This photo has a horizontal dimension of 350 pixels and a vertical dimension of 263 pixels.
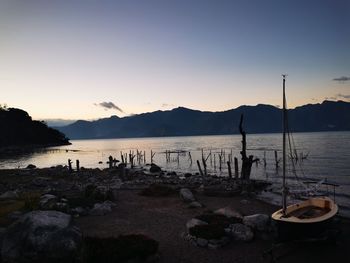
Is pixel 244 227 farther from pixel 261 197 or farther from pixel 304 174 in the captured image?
pixel 304 174

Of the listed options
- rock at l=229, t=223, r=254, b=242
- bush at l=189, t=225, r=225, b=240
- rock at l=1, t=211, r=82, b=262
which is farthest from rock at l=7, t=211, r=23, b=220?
rock at l=229, t=223, r=254, b=242

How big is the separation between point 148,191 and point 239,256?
15.1 meters

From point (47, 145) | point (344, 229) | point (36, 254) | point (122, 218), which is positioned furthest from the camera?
point (47, 145)

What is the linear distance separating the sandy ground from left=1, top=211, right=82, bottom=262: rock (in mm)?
4029

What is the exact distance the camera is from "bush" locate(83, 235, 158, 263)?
39.9 feet

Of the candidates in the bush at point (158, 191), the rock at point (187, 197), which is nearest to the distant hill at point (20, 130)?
the bush at point (158, 191)

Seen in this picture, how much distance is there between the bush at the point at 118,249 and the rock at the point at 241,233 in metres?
4.36

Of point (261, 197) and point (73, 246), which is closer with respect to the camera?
point (73, 246)

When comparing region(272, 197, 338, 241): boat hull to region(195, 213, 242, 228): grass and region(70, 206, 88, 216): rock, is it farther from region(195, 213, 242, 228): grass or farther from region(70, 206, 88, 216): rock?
region(70, 206, 88, 216): rock

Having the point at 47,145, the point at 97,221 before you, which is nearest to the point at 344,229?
the point at 97,221

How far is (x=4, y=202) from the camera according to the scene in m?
21.7

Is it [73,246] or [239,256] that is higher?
[73,246]

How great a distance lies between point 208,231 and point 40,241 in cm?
780

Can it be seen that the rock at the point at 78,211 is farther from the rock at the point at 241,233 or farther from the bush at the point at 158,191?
the rock at the point at 241,233
